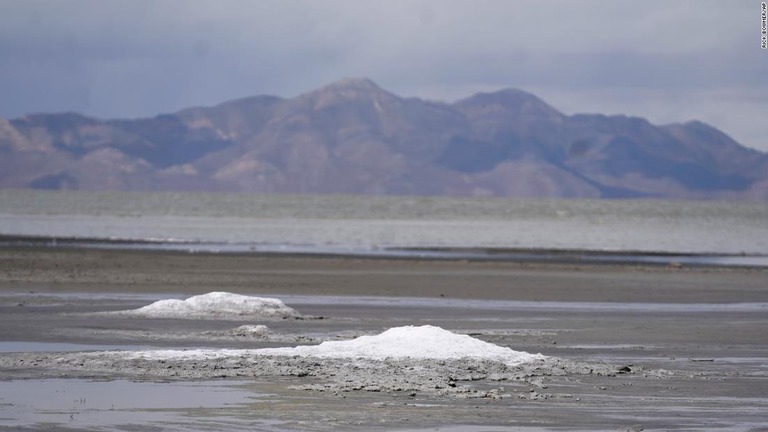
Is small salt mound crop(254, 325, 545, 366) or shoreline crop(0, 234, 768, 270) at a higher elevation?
shoreline crop(0, 234, 768, 270)

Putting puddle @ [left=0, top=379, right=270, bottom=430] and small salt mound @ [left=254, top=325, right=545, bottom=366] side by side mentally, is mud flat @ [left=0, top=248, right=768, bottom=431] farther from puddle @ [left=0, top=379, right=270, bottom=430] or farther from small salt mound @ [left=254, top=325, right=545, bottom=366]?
small salt mound @ [left=254, top=325, right=545, bottom=366]

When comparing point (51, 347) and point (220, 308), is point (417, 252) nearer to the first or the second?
point (220, 308)

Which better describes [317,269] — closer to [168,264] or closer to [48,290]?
[168,264]

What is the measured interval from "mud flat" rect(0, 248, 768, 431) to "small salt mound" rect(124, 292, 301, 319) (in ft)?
1.17

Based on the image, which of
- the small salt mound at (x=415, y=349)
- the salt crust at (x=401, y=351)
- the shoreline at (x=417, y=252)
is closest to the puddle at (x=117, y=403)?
the salt crust at (x=401, y=351)

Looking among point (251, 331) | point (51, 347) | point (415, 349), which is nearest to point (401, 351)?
point (415, 349)

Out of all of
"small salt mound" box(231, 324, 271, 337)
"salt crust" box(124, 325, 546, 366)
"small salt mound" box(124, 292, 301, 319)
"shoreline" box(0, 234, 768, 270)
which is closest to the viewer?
"salt crust" box(124, 325, 546, 366)

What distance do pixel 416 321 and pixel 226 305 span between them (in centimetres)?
361

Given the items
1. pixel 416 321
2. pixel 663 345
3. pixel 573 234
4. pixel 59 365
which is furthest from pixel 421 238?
pixel 59 365

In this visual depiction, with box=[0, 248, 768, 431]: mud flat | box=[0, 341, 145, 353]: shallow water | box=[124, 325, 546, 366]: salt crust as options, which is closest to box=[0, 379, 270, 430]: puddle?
box=[0, 248, 768, 431]: mud flat

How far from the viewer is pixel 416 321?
82.6 feet

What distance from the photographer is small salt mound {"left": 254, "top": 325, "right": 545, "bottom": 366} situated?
16781 mm

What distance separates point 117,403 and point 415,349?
479cm

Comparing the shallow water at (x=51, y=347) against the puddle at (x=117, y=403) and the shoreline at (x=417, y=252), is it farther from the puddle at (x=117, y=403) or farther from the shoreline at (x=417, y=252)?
the shoreline at (x=417, y=252)
